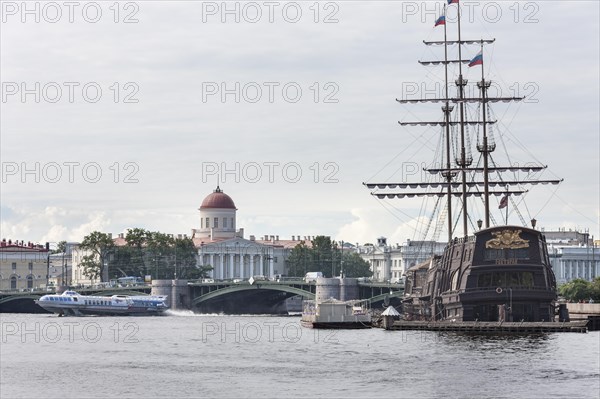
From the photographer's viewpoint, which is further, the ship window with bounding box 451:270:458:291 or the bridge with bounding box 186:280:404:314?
the bridge with bounding box 186:280:404:314

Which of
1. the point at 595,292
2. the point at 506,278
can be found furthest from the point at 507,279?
the point at 595,292

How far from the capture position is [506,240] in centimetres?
10881

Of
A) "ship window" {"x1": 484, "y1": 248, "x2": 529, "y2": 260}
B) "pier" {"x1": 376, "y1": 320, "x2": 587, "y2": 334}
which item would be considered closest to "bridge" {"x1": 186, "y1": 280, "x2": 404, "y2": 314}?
"pier" {"x1": 376, "y1": 320, "x2": 587, "y2": 334}

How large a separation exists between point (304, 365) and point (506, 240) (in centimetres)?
3098

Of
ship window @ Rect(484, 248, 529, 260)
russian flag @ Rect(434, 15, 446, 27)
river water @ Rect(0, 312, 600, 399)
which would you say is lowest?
river water @ Rect(0, 312, 600, 399)

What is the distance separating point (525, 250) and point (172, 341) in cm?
2816

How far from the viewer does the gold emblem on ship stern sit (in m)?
109

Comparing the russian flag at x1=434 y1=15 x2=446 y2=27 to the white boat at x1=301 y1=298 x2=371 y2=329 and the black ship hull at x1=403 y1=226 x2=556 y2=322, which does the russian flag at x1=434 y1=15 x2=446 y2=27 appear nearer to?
the black ship hull at x1=403 y1=226 x2=556 y2=322

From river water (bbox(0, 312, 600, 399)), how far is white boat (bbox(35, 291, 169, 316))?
66.7 metres

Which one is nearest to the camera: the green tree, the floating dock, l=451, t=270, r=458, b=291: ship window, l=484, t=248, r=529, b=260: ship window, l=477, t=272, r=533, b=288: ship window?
the floating dock

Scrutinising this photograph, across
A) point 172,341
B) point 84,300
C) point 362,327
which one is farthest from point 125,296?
point 172,341

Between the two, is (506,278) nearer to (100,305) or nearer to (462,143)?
(462,143)

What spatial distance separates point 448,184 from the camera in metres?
133

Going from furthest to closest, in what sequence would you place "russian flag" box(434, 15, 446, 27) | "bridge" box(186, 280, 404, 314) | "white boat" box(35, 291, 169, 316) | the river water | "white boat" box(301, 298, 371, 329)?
"white boat" box(35, 291, 169, 316)
"bridge" box(186, 280, 404, 314)
"white boat" box(301, 298, 371, 329)
"russian flag" box(434, 15, 446, 27)
the river water
